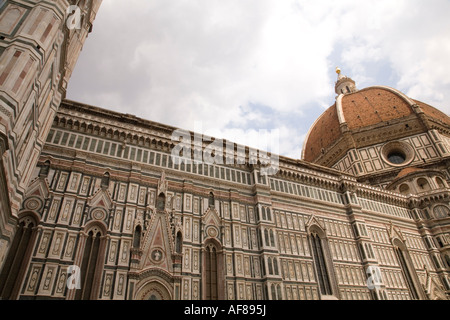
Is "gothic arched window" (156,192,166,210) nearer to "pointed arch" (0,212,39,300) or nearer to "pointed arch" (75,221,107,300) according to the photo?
"pointed arch" (75,221,107,300)

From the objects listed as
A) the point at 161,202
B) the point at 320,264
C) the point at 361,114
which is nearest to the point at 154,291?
the point at 161,202

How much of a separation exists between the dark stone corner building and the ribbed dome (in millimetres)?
17358

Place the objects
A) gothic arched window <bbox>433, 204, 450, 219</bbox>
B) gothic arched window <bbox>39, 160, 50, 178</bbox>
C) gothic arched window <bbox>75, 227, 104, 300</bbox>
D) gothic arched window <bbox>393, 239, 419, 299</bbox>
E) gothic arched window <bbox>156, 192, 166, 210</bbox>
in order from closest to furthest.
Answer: gothic arched window <bbox>75, 227, 104, 300</bbox>, gothic arched window <bbox>39, 160, 50, 178</bbox>, gothic arched window <bbox>156, 192, 166, 210</bbox>, gothic arched window <bbox>393, 239, 419, 299</bbox>, gothic arched window <bbox>433, 204, 450, 219</bbox>

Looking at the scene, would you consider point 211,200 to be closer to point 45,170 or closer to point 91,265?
point 91,265

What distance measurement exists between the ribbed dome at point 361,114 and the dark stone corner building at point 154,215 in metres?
17.4

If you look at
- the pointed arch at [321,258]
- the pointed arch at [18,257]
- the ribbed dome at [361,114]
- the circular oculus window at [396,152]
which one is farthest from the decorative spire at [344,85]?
the pointed arch at [18,257]

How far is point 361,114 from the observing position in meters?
49.4

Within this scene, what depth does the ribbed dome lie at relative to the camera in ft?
151

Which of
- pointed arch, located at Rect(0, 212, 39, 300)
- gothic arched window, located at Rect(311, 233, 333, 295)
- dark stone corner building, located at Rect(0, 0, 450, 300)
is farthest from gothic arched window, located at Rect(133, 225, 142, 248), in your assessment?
gothic arched window, located at Rect(311, 233, 333, 295)

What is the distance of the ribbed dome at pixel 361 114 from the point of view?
1812 inches

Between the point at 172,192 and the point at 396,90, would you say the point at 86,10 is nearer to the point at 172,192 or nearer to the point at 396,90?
the point at 172,192

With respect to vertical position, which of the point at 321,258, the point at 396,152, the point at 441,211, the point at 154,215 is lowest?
the point at 321,258

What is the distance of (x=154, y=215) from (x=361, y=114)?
139ft
